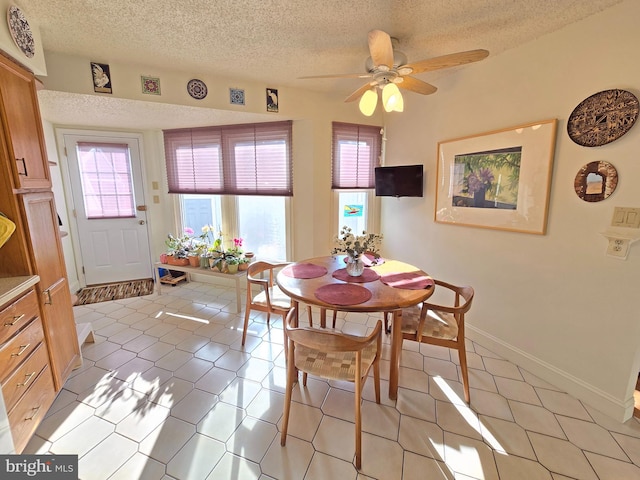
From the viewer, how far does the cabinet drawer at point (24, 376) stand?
1.35m

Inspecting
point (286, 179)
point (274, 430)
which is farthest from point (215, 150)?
point (274, 430)

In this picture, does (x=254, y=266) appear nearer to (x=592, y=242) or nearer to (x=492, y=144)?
(x=492, y=144)

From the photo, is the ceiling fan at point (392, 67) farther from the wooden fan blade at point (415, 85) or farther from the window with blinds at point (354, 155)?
the window with blinds at point (354, 155)

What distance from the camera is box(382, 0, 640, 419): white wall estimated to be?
1618 millimetres

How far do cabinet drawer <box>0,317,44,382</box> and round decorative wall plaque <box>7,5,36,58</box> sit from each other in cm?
164

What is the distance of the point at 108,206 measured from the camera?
377 cm

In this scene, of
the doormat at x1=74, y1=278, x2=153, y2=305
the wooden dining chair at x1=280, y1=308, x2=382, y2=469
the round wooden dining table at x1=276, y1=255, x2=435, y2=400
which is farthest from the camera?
the doormat at x1=74, y1=278, x2=153, y2=305

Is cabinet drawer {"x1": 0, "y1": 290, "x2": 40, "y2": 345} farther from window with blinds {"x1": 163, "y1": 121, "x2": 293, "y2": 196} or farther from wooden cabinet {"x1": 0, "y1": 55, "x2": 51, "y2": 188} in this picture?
window with blinds {"x1": 163, "y1": 121, "x2": 293, "y2": 196}

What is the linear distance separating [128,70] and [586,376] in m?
4.23

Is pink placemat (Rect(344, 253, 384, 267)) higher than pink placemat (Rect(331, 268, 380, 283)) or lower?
higher

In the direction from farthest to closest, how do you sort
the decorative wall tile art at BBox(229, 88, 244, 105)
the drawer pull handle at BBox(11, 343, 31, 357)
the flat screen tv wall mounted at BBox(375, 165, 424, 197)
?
the flat screen tv wall mounted at BBox(375, 165, 424, 197)
the decorative wall tile art at BBox(229, 88, 244, 105)
the drawer pull handle at BBox(11, 343, 31, 357)

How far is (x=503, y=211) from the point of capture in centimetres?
222

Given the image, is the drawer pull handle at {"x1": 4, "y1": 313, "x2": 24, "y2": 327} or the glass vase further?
the glass vase

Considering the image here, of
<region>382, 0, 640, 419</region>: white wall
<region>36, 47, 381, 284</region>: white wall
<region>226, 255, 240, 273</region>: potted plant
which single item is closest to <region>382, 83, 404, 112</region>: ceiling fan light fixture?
<region>382, 0, 640, 419</region>: white wall
